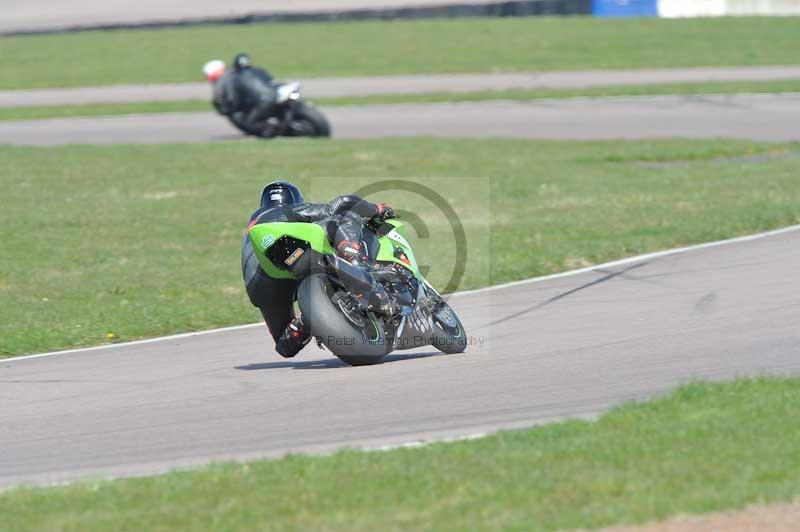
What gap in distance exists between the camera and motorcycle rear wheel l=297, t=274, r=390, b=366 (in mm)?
8094

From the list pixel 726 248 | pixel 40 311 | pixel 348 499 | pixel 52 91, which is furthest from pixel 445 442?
pixel 52 91

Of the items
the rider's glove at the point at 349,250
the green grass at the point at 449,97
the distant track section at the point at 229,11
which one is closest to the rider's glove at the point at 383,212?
the rider's glove at the point at 349,250

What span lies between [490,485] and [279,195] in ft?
11.1

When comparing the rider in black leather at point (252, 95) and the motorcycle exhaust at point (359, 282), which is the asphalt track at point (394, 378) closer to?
the motorcycle exhaust at point (359, 282)

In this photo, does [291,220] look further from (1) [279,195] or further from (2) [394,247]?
(2) [394,247]

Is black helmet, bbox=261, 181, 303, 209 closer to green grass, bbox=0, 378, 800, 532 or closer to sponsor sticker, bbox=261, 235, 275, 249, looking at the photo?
sponsor sticker, bbox=261, 235, 275, 249

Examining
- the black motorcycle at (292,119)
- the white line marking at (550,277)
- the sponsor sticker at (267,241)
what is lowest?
the black motorcycle at (292,119)

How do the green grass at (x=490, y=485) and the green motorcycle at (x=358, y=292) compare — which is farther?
the green motorcycle at (x=358, y=292)

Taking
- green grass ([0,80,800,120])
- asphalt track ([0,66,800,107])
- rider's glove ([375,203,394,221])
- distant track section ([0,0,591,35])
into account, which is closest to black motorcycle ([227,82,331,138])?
green grass ([0,80,800,120])

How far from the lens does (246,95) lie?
2298 cm

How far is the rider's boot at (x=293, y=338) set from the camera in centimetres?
848

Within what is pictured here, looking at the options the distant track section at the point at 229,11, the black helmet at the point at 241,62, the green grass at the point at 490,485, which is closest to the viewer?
the green grass at the point at 490,485

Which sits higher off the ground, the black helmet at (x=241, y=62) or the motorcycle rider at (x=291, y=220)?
the motorcycle rider at (x=291, y=220)

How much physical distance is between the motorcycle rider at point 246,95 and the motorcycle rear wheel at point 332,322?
14.7 m
